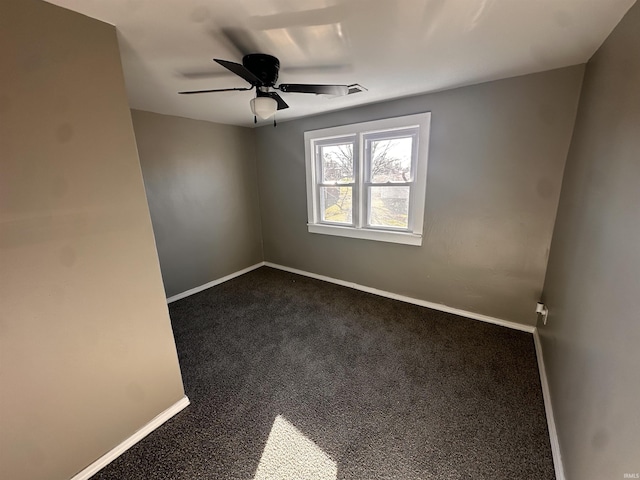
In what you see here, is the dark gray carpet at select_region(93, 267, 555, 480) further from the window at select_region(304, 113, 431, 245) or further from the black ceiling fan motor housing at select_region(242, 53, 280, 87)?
the black ceiling fan motor housing at select_region(242, 53, 280, 87)

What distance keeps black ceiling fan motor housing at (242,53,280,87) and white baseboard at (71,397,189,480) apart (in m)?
2.21

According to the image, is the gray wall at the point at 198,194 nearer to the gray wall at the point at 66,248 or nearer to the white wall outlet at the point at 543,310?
the gray wall at the point at 66,248

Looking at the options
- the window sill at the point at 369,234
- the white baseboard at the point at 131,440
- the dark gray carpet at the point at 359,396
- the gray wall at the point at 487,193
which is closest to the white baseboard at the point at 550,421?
the dark gray carpet at the point at 359,396

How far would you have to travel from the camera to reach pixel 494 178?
7.54 feet

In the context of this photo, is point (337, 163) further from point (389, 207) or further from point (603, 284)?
point (603, 284)

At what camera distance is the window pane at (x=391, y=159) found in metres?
2.79

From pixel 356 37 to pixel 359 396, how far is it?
2293mm

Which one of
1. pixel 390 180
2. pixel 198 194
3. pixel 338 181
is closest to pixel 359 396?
pixel 390 180

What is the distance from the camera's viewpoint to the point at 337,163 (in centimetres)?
333

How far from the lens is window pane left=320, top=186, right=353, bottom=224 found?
3.34 metres

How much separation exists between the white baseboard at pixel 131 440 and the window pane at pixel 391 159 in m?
2.79

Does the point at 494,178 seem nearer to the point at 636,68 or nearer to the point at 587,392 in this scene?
the point at 636,68

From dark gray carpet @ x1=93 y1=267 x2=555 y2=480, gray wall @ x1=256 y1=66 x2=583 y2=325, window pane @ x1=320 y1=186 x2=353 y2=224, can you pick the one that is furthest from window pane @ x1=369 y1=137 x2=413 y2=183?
dark gray carpet @ x1=93 y1=267 x2=555 y2=480

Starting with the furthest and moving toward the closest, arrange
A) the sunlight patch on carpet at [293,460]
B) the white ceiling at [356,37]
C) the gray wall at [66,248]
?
the sunlight patch on carpet at [293,460] → the white ceiling at [356,37] → the gray wall at [66,248]
